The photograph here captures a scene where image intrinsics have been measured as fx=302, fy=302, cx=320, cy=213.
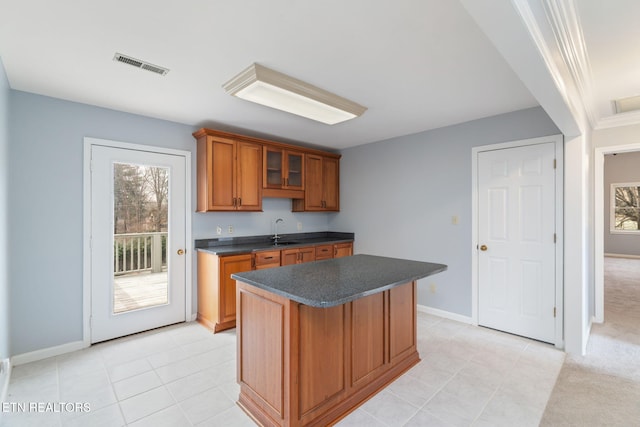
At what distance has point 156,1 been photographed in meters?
1.60

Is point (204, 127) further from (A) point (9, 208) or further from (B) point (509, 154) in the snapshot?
(B) point (509, 154)

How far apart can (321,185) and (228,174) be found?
1652mm

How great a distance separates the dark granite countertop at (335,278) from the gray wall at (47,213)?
2085 millimetres

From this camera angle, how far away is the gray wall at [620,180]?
25.7 feet

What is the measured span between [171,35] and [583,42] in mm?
2665

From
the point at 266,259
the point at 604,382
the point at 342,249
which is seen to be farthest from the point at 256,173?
the point at 604,382

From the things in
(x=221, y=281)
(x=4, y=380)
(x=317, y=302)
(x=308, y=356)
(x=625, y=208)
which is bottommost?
(x=4, y=380)

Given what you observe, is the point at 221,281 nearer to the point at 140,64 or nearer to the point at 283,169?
the point at 283,169

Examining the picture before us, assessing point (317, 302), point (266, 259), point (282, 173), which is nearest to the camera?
point (317, 302)

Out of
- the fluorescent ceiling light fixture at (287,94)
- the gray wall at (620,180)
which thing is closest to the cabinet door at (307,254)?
the fluorescent ceiling light fixture at (287,94)

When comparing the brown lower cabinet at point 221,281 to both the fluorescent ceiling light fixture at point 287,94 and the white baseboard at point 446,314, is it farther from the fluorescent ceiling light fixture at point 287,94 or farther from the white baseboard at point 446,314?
the white baseboard at point 446,314

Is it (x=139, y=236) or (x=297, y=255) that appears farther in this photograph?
(x=297, y=255)

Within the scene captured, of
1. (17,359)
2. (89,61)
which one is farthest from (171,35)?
(17,359)

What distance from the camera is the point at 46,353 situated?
2.83 meters
